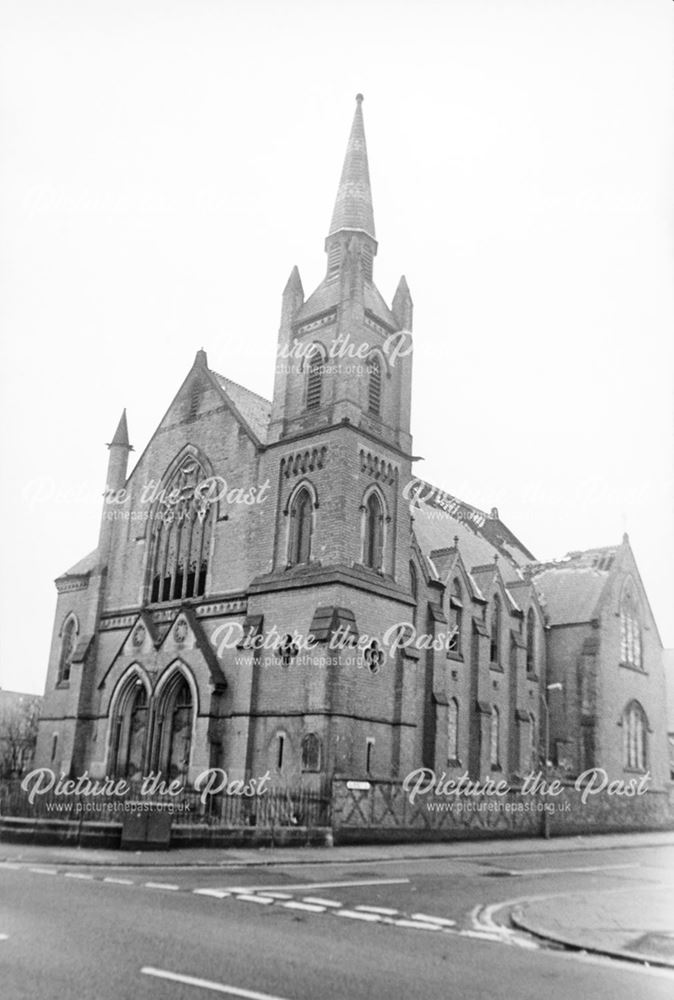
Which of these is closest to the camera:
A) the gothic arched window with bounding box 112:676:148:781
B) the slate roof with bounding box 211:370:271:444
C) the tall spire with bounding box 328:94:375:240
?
the gothic arched window with bounding box 112:676:148:781

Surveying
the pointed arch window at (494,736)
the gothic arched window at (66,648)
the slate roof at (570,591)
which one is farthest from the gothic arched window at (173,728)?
the slate roof at (570,591)

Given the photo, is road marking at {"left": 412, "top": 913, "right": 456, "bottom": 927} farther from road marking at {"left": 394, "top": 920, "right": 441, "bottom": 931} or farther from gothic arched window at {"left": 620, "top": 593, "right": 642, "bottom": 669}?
gothic arched window at {"left": 620, "top": 593, "right": 642, "bottom": 669}

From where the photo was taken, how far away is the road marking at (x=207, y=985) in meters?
7.84

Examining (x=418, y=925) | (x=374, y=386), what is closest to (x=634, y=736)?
(x=374, y=386)

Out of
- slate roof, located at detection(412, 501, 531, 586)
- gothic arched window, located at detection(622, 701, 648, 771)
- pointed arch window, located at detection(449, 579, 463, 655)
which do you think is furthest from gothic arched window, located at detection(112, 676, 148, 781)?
gothic arched window, located at detection(622, 701, 648, 771)

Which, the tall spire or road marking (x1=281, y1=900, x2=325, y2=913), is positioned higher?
the tall spire

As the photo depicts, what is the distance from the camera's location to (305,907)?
527 inches

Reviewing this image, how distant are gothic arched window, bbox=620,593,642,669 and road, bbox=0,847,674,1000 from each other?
32.5m

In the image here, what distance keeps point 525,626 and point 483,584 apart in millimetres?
4636

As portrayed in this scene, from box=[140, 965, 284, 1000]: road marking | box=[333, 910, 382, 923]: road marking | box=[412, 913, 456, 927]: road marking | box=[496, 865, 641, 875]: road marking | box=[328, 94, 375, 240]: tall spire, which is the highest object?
box=[328, 94, 375, 240]: tall spire

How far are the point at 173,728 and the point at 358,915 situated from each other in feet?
70.6

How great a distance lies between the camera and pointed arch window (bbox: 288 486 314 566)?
107ft

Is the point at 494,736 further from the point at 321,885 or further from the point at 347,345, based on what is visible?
the point at 321,885

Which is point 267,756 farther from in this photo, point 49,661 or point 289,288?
point 289,288
